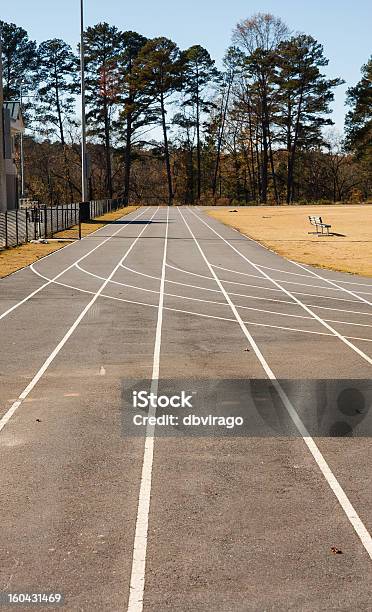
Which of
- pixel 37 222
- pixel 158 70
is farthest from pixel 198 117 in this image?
pixel 37 222

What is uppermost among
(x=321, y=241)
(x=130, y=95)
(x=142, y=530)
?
(x=130, y=95)

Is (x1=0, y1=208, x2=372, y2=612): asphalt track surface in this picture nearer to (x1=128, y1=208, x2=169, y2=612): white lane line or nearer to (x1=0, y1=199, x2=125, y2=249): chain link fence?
(x1=128, y1=208, x2=169, y2=612): white lane line

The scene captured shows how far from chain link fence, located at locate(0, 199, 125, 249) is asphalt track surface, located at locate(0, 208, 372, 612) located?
64.8 feet

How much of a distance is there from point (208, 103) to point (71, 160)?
19.9 meters

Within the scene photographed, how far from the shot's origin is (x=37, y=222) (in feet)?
129

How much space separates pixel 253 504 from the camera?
6703 millimetres

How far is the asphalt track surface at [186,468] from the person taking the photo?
534 cm

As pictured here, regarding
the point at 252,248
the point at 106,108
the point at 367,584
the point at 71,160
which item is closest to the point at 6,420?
the point at 367,584

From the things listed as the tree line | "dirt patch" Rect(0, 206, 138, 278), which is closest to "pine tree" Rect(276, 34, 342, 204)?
the tree line

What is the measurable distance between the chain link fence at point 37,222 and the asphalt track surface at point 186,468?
19.7 m

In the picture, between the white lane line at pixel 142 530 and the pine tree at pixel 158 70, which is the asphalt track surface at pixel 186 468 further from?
the pine tree at pixel 158 70

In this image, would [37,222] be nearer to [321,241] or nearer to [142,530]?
[321,241]

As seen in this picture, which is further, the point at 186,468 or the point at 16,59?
the point at 16,59

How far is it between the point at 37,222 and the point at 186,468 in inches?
1301
